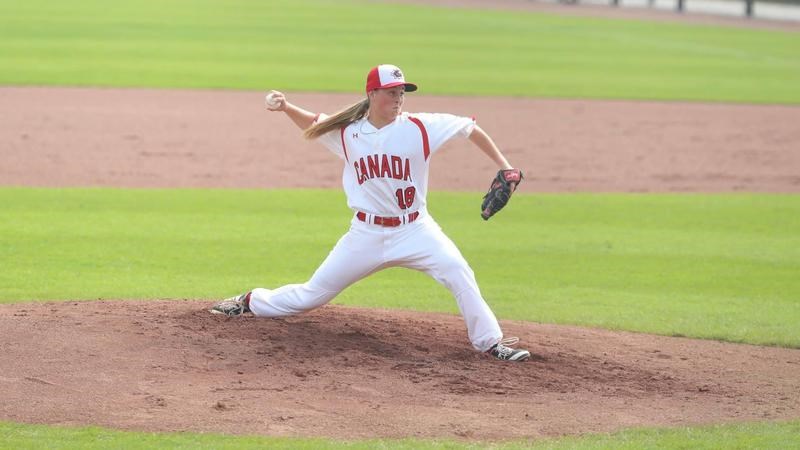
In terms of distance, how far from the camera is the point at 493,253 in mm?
11352

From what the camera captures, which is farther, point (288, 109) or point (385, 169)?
point (288, 109)

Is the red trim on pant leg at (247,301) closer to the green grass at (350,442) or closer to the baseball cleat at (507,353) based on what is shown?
the baseball cleat at (507,353)

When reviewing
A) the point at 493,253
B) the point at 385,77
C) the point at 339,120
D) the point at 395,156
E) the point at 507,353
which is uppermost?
the point at 385,77

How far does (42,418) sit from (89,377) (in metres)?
0.65

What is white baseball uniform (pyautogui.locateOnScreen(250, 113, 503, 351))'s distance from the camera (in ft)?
25.4

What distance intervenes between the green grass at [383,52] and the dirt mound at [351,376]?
43.7ft

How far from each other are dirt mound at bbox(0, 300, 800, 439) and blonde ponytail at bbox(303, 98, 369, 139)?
123 centimetres

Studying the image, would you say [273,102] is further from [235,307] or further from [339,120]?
[235,307]

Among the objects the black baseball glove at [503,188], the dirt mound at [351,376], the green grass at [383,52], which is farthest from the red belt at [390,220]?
the green grass at [383,52]

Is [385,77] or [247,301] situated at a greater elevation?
[385,77]

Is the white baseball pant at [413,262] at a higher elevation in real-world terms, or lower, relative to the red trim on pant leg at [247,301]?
higher

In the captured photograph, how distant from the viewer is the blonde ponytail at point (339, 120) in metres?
7.86

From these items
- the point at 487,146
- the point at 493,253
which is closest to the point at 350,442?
the point at 487,146

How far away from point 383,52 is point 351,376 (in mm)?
20570
